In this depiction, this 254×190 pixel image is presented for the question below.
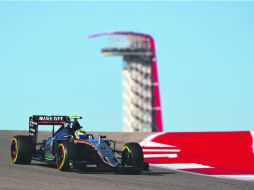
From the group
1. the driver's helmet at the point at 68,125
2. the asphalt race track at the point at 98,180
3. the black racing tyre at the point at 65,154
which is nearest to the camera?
the asphalt race track at the point at 98,180

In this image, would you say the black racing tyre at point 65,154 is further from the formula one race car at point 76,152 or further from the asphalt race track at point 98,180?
the asphalt race track at point 98,180

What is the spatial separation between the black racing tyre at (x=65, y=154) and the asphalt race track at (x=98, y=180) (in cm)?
24

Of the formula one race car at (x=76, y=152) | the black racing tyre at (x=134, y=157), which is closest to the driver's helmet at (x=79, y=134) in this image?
the formula one race car at (x=76, y=152)

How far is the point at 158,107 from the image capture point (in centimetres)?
9762

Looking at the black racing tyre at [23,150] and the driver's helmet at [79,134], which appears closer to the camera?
the driver's helmet at [79,134]

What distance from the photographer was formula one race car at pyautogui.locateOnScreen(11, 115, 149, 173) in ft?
57.5

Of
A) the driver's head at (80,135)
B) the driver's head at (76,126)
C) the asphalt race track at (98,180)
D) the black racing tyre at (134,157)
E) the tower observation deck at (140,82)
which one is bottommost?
the asphalt race track at (98,180)

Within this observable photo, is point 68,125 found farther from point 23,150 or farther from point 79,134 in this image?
point 23,150

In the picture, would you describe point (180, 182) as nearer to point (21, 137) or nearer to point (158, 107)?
point (21, 137)

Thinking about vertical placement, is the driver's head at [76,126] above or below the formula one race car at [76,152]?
above

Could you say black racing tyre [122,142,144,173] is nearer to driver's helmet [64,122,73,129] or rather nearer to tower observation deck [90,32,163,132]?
driver's helmet [64,122,73,129]

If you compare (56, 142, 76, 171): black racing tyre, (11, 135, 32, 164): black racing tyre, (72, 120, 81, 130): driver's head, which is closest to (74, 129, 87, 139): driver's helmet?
(72, 120, 81, 130): driver's head

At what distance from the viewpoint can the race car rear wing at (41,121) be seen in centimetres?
2050

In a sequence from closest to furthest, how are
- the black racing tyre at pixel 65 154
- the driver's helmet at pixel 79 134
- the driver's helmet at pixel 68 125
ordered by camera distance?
the black racing tyre at pixel 65 154
the driver's helmet at pixel 79 134
the driver's helmet at pixel 68 125
